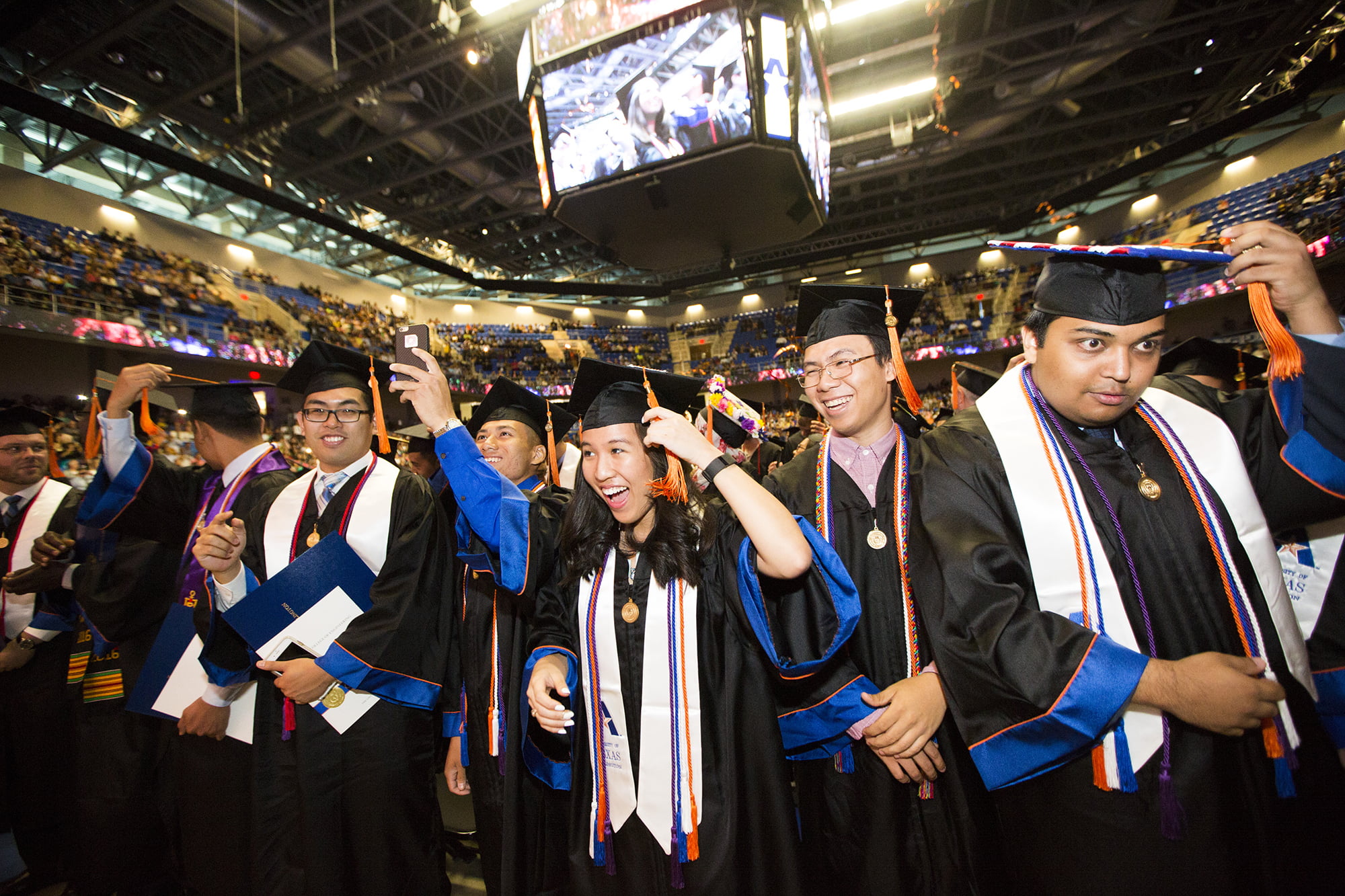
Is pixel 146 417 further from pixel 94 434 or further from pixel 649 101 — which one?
pixel 649 101

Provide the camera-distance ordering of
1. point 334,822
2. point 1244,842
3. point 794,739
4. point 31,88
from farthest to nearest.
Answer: point 31,88
point 334,822
point 794,739
point 1244,842

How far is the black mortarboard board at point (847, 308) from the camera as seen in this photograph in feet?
7.02

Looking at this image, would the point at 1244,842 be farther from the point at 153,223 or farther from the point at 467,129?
the point at 153,223

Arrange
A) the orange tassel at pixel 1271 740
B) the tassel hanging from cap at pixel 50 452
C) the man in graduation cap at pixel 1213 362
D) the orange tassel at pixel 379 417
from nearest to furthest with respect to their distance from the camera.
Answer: the orange tassel at pixel 1271 740 → the orange tassel at pixel 379 417 → the man in graduation cap at pixel 1213 362 → the tassel hanging from cap at pixel 50 452

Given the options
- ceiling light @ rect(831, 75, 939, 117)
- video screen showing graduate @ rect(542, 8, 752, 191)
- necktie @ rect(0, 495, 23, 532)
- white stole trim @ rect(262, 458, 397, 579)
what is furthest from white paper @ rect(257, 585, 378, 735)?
ceiling light @ rect(831, 75, 939, 117)

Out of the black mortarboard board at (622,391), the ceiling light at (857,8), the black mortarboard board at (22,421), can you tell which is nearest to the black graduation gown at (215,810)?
the black mortarboard board at (622,391)

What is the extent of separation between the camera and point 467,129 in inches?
523

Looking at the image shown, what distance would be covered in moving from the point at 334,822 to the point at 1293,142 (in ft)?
79.9

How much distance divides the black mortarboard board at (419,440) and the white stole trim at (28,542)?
2.23 metres

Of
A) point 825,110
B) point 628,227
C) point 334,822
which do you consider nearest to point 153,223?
point 628,227

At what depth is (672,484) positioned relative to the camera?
1831 millimetres

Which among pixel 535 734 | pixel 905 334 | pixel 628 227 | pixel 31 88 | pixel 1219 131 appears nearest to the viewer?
pixel 535 734

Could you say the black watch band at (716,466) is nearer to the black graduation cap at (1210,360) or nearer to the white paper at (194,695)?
the white paper at (194,695)

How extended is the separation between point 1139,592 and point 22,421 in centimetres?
630
